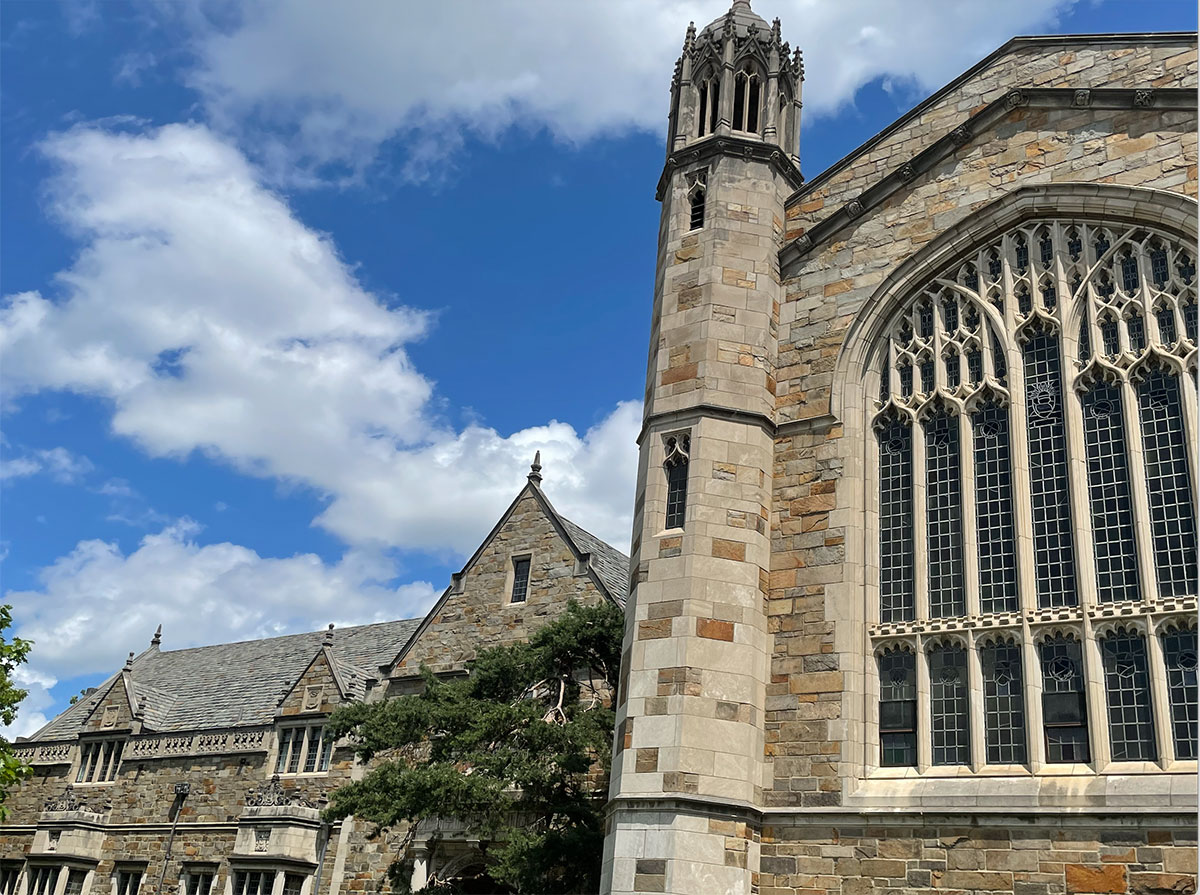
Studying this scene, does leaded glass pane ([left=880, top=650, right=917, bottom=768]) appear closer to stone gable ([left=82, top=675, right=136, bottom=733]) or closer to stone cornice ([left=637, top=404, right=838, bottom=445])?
stone cornice ([left=637, top=404, right=838, bottom=445])

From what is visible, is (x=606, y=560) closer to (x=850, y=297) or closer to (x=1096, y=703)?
(x=850, y=297)

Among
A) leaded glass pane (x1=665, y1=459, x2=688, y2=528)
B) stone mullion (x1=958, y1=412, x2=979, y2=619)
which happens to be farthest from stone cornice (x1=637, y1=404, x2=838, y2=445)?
stone mullion (x1=958, y1=412, x2=979, y2=619)

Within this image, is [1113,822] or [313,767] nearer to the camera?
[1113,822]

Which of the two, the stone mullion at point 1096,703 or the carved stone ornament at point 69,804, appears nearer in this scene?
the stone mullion at point 1096,703

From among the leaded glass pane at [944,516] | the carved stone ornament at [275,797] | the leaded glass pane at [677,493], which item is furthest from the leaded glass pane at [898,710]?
the carved stone ornament at [275,797]

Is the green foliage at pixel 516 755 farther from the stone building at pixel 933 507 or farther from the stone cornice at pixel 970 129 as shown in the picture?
the stone cornice at pixel 970 129

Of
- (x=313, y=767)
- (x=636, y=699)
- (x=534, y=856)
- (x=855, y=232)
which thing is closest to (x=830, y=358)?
(x=855, y=232)

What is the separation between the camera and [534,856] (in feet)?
52.2

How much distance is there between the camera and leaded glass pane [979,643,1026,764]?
1175 cm

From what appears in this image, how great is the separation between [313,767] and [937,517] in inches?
785

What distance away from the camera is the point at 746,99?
17078 millimetres

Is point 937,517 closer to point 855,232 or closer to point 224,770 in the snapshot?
point 855,232

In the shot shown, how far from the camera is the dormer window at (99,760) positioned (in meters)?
33.2

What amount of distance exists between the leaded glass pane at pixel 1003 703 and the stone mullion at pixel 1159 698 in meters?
1.28
